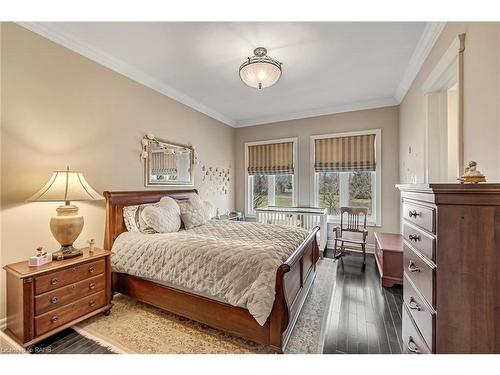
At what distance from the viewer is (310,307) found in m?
2.33

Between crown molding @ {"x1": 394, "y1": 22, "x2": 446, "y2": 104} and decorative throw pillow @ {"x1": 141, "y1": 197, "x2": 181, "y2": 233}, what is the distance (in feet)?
11.1

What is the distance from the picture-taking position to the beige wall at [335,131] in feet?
12.9

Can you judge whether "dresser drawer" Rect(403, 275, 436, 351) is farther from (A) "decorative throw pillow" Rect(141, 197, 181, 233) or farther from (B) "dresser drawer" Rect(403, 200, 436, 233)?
(A) "decorative throw pillow" Rect(141, 197, 181, 233)

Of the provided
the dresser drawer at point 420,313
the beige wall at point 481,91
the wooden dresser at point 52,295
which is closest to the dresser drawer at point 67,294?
the wooden dresser at point 52,295

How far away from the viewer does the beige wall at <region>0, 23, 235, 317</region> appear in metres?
1.91

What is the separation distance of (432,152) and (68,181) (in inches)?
146

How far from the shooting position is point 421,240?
1059 mm

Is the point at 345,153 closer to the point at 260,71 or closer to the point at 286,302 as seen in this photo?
the point at 260,71

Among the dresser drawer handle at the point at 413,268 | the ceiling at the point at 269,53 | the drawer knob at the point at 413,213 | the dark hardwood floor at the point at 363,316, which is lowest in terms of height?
the dark hardwood floor at the point at 363,316

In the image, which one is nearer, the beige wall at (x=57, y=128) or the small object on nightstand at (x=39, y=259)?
the small object on nightstand at (x=39, y=259)

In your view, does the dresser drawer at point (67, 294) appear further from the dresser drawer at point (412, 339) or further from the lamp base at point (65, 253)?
the dresser drawer at point (412, 339)

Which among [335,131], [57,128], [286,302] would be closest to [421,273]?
[286,302]

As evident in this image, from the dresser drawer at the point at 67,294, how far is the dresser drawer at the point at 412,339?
249cm

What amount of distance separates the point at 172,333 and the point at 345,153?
401cm
